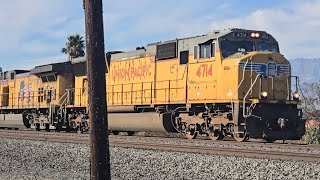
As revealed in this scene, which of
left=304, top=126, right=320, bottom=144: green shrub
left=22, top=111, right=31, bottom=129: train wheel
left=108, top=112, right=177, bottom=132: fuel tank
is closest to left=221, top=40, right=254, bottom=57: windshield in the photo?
left=108, top=112, right=177, bottom=132: fuel tank

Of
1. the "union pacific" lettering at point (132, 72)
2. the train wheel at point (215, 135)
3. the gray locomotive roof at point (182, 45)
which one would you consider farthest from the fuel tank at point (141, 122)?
the gray locomotive roof at point (182, 45)

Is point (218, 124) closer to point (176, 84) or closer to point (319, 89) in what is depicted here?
point (176, 84)

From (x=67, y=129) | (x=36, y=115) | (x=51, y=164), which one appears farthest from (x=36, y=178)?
(x=36, y=115)

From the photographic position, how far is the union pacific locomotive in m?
15.2

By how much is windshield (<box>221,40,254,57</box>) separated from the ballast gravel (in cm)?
493

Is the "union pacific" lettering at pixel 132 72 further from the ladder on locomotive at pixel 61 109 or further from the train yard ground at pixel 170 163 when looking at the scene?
the train yard ground at pixel 170 163

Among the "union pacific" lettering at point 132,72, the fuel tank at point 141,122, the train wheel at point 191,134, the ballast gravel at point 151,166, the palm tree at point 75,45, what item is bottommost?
the ballast gravel at point 151,166

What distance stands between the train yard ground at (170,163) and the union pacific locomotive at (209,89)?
1594 mm

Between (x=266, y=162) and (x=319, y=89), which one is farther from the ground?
(x=319, y=89)

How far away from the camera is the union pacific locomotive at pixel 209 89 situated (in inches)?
599

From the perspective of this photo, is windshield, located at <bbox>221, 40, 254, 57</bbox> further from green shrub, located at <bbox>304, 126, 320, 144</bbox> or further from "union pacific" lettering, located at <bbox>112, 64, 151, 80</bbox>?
green shrub, located at <bbox>304, 126, 320, 144</bbox>

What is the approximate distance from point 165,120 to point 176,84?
4.69ft

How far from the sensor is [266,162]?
32.8 feet

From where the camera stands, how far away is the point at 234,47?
1605 cm
